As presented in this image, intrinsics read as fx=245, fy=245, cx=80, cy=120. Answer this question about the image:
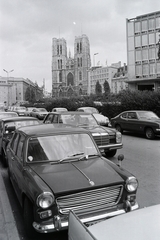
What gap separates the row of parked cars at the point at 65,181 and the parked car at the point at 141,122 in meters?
8.95

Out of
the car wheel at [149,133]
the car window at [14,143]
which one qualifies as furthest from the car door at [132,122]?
the car window at [14,143]

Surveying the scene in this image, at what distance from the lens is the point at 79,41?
167375 millimetres

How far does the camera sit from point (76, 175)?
3.65 metres

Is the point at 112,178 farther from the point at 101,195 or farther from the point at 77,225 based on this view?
the point at 77,225

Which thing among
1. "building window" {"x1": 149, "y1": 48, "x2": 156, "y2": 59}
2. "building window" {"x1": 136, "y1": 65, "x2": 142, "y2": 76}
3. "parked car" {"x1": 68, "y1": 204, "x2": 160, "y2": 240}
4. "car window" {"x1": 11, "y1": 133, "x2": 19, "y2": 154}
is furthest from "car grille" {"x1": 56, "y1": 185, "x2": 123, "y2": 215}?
"building window" {"x1": 149, "y1": 48, "x2": 156, "y2": 59}

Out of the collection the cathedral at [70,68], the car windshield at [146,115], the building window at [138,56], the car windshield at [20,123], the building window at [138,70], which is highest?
the cathedral at [70,68]

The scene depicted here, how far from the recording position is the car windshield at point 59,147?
4.26 metres

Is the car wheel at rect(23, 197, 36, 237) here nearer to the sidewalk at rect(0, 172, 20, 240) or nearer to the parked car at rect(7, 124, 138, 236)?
the parked car at rect(7, 124, 138, 236)

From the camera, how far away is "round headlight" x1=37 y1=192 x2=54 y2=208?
3199mm

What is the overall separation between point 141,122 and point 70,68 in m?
168

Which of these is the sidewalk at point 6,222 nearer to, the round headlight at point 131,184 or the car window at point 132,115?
the round headlight at point 131,184

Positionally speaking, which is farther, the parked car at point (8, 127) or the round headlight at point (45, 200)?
the parked car at point (8, 127)

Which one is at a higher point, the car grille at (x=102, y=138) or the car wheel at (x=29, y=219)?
the car grille at (x=102, y=138)

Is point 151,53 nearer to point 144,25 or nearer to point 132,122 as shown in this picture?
point 144,25
